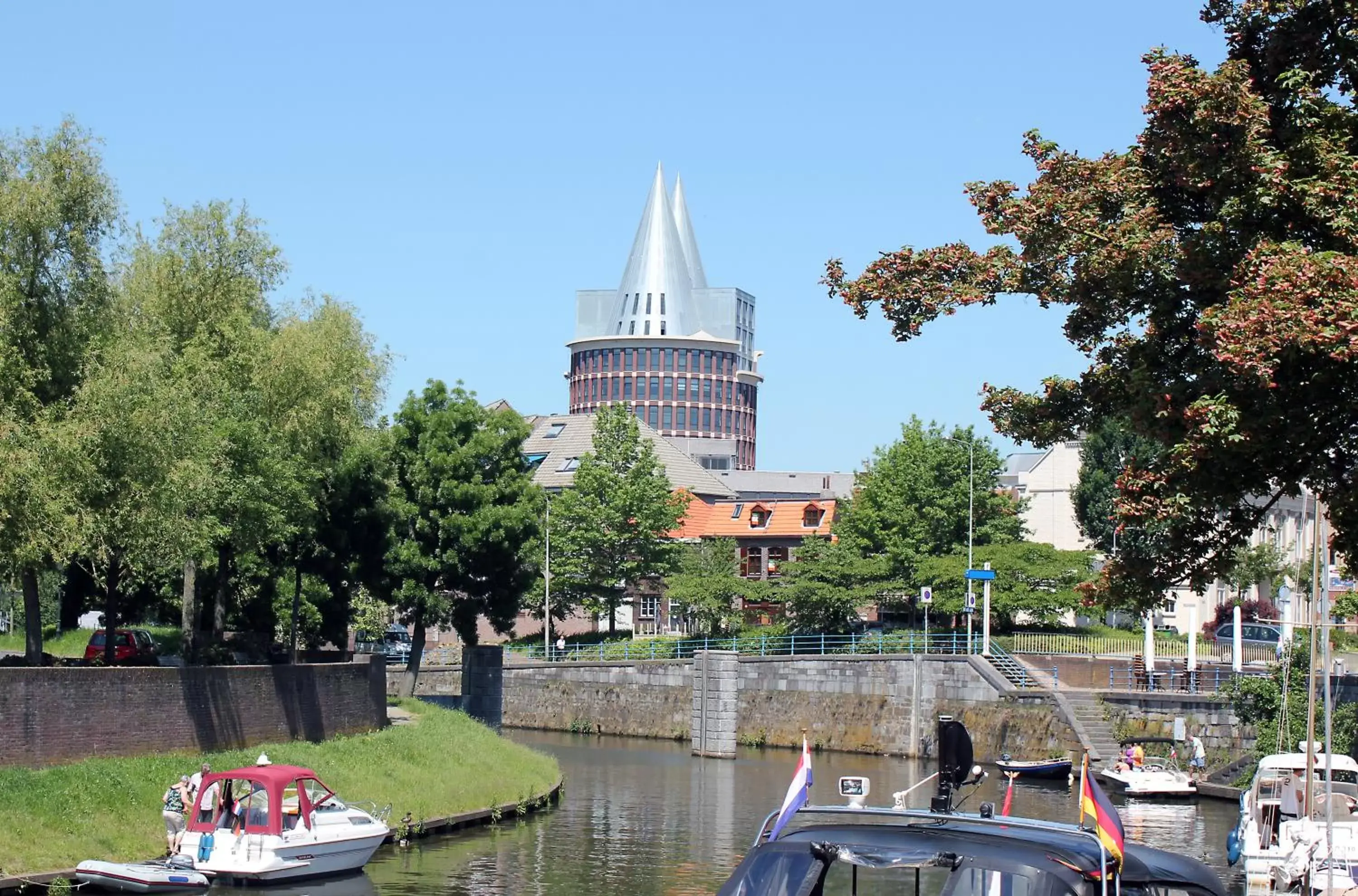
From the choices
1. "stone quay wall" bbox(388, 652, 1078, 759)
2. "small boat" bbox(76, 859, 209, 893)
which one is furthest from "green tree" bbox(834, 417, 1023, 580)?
"small boat" bbox(76, 859, 209, 893)

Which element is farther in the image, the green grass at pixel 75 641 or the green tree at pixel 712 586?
the green tree at pixel 712 586

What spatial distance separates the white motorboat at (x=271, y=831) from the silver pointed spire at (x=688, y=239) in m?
158

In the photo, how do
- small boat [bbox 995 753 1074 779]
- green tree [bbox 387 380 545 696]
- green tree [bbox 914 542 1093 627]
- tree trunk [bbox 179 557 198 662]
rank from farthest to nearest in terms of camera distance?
green tree [bbox 914 542 1093 627] < green tree [bbox 387 380 545 696] < small boat [bbox 995 753 1074 779] < tree trunk [bbox 179 557 198 662]

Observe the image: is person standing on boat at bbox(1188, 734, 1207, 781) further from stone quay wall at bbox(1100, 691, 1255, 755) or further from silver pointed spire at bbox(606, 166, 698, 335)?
silver pointed spire at bbox(606, 166, 698, 335)

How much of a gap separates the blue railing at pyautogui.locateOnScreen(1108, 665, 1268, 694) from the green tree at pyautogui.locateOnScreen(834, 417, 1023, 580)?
14.0 meters

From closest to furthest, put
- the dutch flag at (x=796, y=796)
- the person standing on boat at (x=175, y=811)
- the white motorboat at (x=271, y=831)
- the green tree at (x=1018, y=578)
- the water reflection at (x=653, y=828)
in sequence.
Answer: the dutch flag at (x=796, y=796) < the white motorboat at (x=271, y=831) < the person standing on boat at (x=175, y=811) < the water reflection at (x=653, y=828) < the green tree at (x=1018, y=578)

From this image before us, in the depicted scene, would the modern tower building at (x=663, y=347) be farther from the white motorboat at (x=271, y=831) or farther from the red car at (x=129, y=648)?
the white motorboat at (x=271, y=831)

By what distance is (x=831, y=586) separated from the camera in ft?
246

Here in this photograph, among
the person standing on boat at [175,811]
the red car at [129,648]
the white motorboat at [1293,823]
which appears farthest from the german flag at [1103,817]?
the red car at [129,648]

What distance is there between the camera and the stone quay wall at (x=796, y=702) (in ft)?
200

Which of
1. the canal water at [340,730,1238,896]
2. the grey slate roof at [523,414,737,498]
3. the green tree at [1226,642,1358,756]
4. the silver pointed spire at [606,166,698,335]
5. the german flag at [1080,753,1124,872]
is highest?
the silver pointed spire at [606,166,698,335]

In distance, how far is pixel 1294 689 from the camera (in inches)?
1896

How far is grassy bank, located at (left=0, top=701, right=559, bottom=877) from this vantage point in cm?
2767

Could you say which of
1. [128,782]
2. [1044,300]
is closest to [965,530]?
[128,782]
